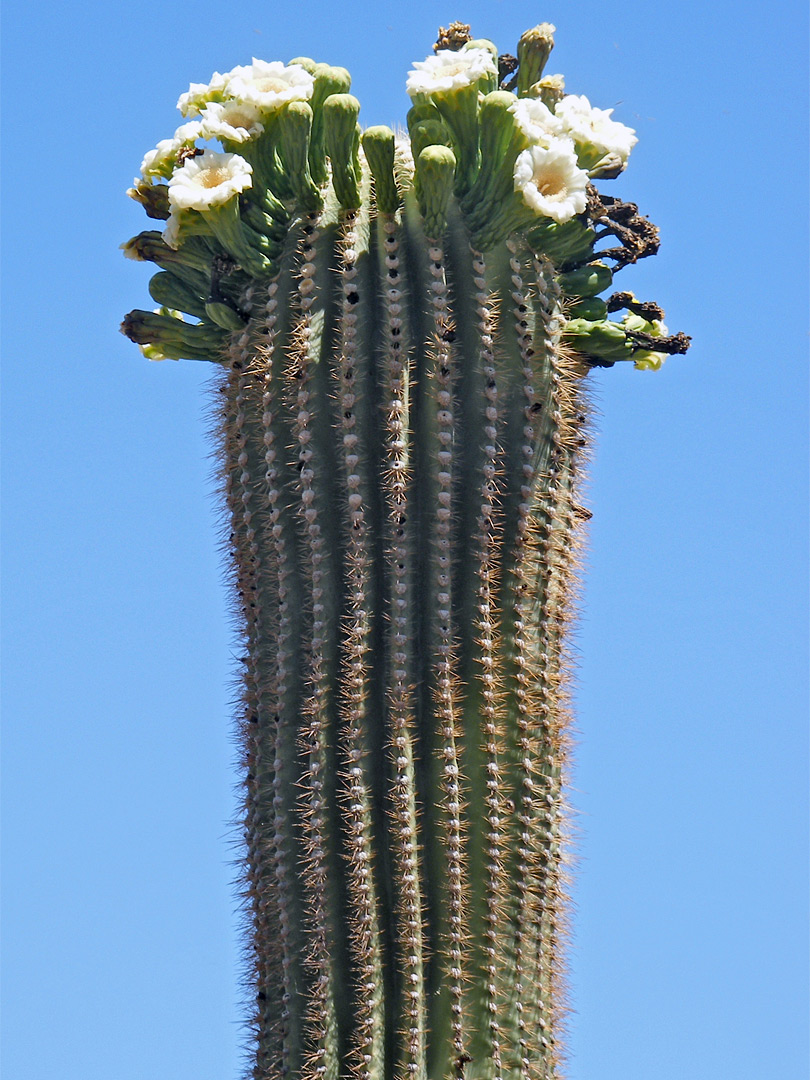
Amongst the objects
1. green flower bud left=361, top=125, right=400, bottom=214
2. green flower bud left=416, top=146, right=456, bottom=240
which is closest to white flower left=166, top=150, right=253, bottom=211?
green flower bud left=361, top=125, right=400, bottom=214

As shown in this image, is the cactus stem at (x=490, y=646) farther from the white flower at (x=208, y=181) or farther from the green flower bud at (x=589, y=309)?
the white flower at (x=208, y=181)

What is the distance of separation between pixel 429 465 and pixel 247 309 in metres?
1.22

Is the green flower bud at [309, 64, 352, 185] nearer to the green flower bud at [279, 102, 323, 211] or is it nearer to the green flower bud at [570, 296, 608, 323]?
the green flower bud at [279, 102, 323, 211]

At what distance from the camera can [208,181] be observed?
22.6 feet

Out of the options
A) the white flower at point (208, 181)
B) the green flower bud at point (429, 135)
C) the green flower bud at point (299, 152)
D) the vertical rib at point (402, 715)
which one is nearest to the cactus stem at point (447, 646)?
the vertical rib at point (402, 715)

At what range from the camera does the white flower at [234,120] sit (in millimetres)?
6844

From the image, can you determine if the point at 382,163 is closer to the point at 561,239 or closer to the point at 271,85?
the point at 271,85

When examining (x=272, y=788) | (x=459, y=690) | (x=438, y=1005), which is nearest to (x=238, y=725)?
(x=272, y=788)

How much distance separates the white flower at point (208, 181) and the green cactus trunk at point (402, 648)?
14.7 inches

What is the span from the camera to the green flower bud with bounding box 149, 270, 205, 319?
7.36 meters

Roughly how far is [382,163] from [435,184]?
1.10ft

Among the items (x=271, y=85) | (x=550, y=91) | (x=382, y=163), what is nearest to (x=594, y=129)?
(x=550, y=91)

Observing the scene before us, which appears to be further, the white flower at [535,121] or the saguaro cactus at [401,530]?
the white flower at [535,121]

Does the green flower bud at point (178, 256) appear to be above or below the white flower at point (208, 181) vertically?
below
